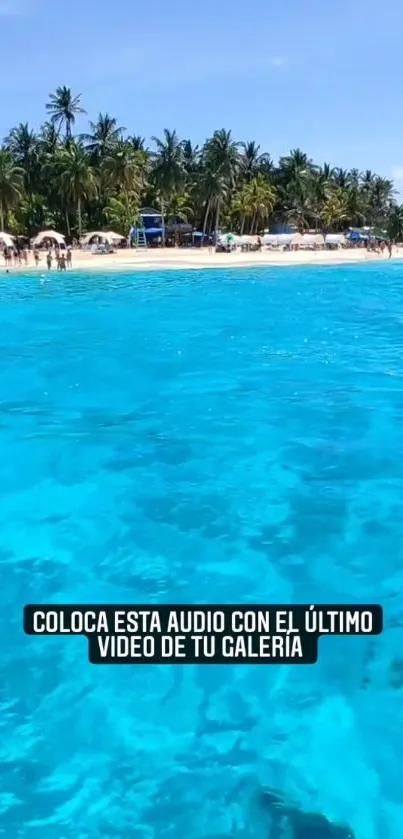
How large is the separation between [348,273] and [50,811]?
163ft

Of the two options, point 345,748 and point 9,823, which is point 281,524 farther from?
point 9,823

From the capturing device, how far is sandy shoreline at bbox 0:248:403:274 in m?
51.5

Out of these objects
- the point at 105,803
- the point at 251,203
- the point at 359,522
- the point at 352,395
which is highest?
the point at 251,203

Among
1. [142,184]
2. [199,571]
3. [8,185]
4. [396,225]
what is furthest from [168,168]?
[199,571]

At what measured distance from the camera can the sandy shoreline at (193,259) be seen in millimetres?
51519

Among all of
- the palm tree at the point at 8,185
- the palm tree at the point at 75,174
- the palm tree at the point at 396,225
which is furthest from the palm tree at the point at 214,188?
the palm tree at the point at 396,225

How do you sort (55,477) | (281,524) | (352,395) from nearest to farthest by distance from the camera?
(281,524) < (55,477) < (352,395)

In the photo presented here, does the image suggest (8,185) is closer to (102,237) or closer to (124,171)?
(102,237)

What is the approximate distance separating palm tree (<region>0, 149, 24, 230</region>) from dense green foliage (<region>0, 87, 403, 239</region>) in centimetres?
9

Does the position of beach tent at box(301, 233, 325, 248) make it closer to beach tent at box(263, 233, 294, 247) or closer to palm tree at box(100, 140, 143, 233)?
beach tent at box(263, 233, 294, 247)

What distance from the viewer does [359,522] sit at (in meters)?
7.94

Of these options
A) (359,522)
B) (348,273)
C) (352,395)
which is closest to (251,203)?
(348,273)

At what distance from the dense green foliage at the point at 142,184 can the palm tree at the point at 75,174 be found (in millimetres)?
86

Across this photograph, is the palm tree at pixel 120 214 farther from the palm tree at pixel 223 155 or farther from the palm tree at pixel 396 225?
the palm tree at pixel 396 225
